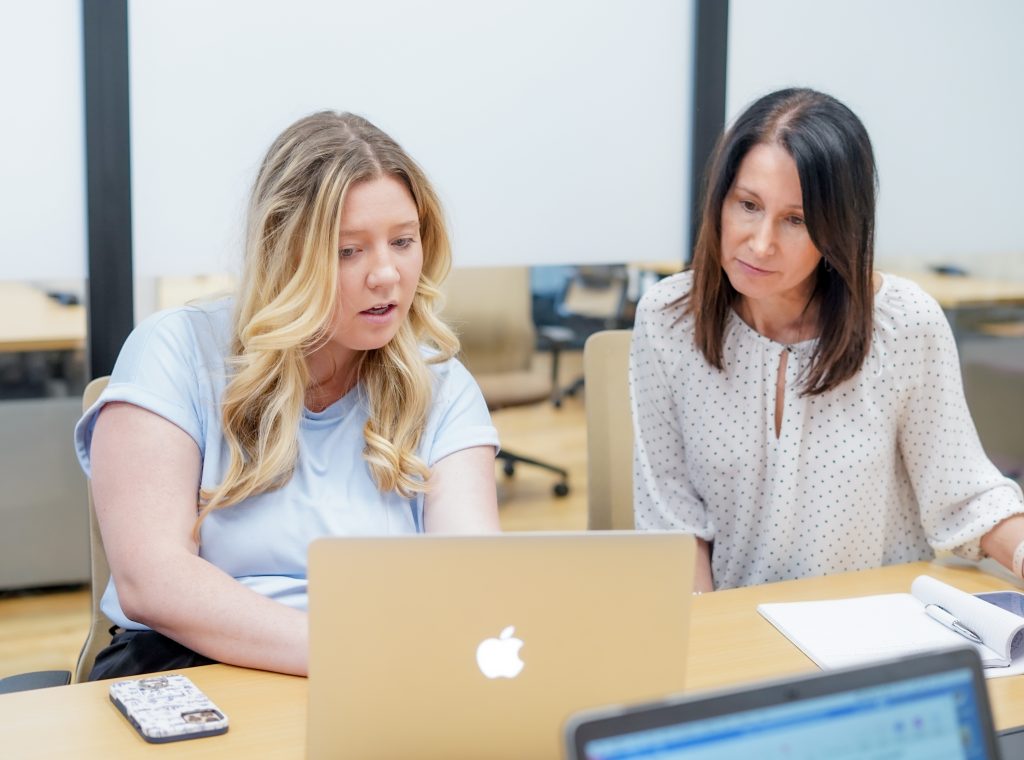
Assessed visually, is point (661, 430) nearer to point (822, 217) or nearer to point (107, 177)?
point (822, 217)

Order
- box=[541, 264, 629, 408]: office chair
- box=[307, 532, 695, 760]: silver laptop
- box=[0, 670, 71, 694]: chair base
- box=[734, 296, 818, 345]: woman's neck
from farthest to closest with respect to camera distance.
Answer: box=[541, 264, 629, 408]: office chair
box=[734, 296, 818, 345]: woman's neck
box=[0, 670, 71, 694]: chair base
box=[307, 532, 695, 760]: silver laptop

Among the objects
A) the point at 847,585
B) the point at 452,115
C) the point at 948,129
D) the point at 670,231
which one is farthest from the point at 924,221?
the point at 847,585

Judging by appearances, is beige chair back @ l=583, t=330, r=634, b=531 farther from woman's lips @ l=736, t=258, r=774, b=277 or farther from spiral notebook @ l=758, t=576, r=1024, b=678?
spiral notebook @ l=758, t=576, r=1024, b=678

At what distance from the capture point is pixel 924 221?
325cm

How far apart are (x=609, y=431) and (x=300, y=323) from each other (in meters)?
0.75

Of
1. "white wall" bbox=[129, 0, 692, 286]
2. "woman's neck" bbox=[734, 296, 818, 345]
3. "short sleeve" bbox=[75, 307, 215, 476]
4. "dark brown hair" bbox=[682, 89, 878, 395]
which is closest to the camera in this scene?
"short sleeve" bbox=[75, 307, 215, 476]

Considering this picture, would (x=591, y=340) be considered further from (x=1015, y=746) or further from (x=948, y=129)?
(x=948, y=129)

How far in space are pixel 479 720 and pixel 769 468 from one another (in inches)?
39.4

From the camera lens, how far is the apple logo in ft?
3.59

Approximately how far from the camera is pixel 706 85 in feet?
9.82

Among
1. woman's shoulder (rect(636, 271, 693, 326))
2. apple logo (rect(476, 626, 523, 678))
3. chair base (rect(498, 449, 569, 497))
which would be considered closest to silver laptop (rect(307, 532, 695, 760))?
apple logo (rect(476, 626, 523, 678))

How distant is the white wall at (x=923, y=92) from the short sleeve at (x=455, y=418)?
1534 mm

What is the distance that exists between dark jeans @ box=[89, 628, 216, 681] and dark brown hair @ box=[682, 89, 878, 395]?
0.99 m

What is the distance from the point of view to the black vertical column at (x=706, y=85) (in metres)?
2.97
